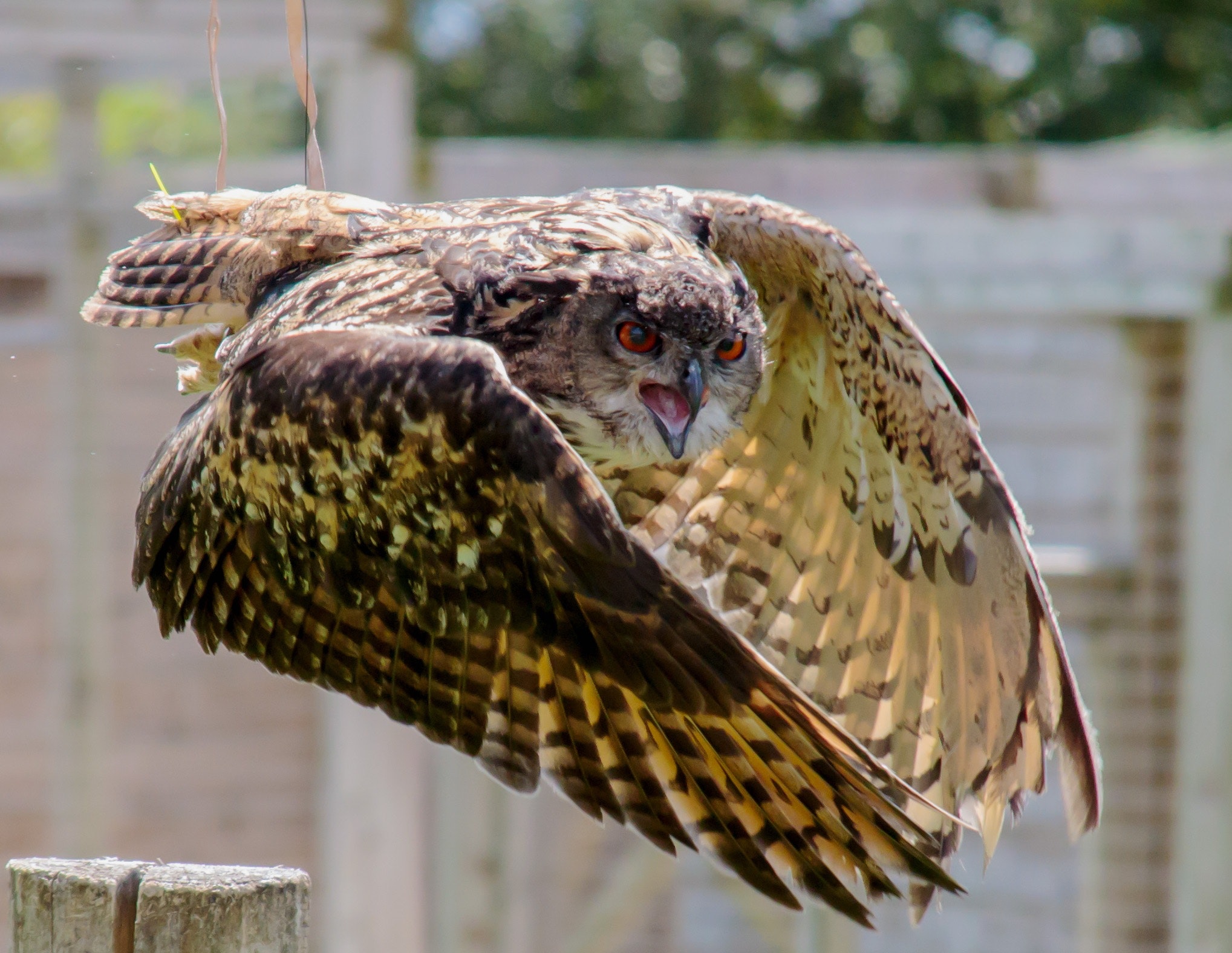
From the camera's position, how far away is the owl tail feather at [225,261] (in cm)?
287

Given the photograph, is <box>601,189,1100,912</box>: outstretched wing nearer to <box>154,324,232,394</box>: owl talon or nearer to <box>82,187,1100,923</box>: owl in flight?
<box>82,187,1100,923</box>: owl in flight

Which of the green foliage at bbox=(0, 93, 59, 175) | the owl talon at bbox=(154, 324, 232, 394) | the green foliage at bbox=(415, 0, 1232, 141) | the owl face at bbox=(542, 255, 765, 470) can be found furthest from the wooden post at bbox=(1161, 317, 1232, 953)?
the green foliage at bbox=(0, 93, 59, 175)

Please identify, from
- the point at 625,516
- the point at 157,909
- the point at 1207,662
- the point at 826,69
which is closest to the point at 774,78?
the point at 826,69

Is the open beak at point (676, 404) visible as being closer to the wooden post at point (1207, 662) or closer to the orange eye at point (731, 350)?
the orange eye at point (731, 350)

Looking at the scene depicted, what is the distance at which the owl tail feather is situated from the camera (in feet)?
9.41

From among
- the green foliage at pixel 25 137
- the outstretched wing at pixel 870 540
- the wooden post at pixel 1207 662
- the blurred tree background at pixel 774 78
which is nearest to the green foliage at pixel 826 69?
the blurred tree background at pixel 774 78

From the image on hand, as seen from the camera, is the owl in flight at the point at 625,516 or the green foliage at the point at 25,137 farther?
the green foliage at the point at 25,137

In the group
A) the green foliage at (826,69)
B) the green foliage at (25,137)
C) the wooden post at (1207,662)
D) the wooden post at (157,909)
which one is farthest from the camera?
the green foliage at (25,137)

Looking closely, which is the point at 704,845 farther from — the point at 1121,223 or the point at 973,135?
the point at 973,135

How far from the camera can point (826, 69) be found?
1672 centimetres

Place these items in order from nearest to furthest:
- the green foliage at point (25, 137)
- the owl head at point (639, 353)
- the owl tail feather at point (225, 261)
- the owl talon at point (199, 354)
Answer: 1. the owl head at point (639, 353)
2. the owl tail feather at point (225, 261)
3. the owl talon at point (199, 354)
4. the green foliage at point (25, 137)

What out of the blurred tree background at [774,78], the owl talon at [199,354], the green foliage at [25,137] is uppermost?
the owl talon at [199,354]

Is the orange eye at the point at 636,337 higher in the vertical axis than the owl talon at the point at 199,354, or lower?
higher

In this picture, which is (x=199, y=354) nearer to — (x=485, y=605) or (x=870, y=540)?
(x=485, y=605)
